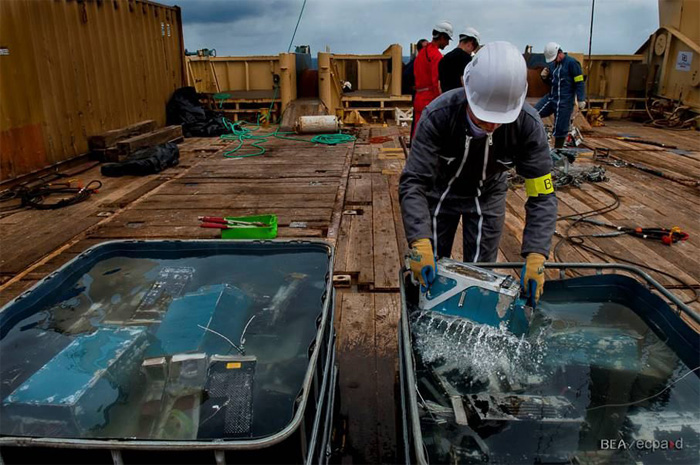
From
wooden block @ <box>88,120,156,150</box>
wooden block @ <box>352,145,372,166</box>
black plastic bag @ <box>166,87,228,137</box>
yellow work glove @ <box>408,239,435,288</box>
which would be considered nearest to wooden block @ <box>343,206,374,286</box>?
yellow work glove @ <box>408,239,435,288</box>

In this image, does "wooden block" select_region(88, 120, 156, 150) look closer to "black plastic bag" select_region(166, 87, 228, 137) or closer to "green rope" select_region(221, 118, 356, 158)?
"black plastic bag" select_region(166, 87, 228, 137)

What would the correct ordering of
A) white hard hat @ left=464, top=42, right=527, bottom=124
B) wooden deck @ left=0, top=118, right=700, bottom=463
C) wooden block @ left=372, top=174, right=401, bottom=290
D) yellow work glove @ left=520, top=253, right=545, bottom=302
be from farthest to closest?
1. wooden block @ left=372, top=174, right=401, bottom=290
2. wooden deck @ left=0, top=118, right=700, bottom=463
3. yellow work glove @ left=520, top=253, right=545, bottom=302
4. white hard hat @ left=464, top=42, right=527, bottom=124

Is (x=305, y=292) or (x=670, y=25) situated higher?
(x=670, y=25)

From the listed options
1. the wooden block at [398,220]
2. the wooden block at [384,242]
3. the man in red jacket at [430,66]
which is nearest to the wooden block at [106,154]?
the wooden block at [384,242]

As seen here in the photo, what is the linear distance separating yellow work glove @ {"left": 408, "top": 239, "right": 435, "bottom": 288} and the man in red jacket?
4056 millimetres

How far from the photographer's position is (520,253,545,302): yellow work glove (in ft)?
6.89

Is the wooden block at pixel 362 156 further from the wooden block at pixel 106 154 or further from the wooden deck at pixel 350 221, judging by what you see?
the wooden block at pixel 106 154

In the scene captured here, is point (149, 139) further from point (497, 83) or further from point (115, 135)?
point (497, 83)

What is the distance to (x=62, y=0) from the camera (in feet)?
21.9

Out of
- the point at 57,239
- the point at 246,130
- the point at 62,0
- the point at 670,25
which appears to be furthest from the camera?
the point at 670,25

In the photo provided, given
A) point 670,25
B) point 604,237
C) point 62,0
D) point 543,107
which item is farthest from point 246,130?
point 670,25

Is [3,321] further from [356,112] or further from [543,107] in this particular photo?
[356,112]

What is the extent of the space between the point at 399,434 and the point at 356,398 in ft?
1.01

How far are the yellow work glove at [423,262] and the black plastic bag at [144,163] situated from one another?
5740mm
